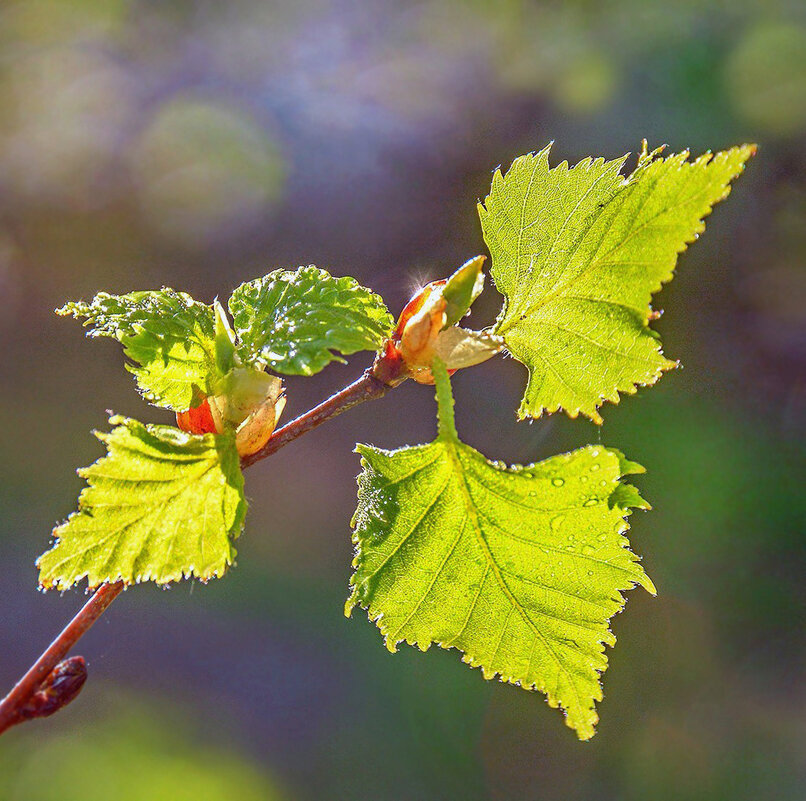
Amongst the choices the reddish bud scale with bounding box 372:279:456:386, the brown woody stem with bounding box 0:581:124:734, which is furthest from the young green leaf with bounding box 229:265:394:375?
the brown woody stem with bounding box 0:581:124:734

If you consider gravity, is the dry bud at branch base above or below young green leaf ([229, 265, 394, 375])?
below

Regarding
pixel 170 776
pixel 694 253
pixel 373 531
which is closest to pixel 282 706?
pixel 170 776

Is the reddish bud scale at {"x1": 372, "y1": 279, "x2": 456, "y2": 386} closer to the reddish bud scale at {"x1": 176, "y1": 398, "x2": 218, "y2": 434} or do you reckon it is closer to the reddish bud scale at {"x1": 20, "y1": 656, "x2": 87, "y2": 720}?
the reddish bud scale at {"x1": 176, "y1": 398, "x2": 218, "y2": 434}

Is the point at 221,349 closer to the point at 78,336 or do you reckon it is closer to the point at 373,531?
the point at 373,531

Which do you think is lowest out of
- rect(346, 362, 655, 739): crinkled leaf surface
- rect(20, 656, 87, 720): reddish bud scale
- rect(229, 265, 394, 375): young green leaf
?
rect(346, 362, 655, 739): crinkled leaf surface

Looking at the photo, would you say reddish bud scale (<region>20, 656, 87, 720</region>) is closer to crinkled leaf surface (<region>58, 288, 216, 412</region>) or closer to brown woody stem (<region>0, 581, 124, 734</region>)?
brown woody stem (<region>0, 581, 124, 734</region>)

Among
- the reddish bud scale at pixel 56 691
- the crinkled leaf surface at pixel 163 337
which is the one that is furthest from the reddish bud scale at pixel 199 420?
the reddish bud scale at pixel 56 691
